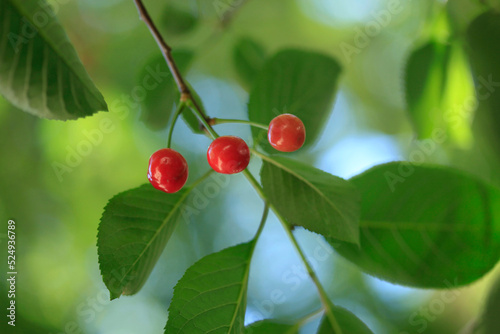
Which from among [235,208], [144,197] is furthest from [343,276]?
[144,197]

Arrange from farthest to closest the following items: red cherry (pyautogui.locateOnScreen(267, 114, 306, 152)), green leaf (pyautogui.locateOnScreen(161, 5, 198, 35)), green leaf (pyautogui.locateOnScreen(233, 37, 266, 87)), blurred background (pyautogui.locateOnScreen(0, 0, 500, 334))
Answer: blurred background (pyautogui.locateOnScreen(0, 0, 500, 334)), green leaf (pyautogui.locateOnScreen(233, 37, 266, 87)), green leaf (pyautogui.locateOnScreen(161, 5, 198, 35)), red cherry (pyautogui.locateOnScreen(267, 114, 306, 152))

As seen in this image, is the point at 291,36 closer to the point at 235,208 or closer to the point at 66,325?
the point at 235,208

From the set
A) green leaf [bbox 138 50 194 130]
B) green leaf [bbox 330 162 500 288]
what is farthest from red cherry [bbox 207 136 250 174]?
green leaf [bbox 138 50 194 130]

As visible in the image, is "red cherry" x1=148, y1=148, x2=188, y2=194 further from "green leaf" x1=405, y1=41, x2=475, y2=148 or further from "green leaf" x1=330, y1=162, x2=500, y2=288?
Answer: "green leaf" x1=405, y1=41, x2=475, y2=148

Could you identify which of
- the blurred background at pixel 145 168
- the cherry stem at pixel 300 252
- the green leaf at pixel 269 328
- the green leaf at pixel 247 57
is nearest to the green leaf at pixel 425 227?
the cherry stem at pixel 300 252

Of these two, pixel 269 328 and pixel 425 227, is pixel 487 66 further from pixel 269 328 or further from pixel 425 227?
pixel 269 328

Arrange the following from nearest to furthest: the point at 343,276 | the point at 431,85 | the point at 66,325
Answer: the point at 431,85 → the point at 66,325 → the point at 343,276
